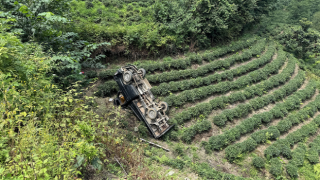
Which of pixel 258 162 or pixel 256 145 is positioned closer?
pixel 258 162

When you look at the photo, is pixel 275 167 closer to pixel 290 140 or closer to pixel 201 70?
pixel 290 140

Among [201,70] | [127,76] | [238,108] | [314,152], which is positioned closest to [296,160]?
[314,152]

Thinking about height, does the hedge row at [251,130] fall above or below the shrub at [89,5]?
below

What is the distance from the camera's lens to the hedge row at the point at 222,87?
10.2 meters

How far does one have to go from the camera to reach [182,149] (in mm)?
7926

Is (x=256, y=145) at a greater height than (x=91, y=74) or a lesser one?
lesser

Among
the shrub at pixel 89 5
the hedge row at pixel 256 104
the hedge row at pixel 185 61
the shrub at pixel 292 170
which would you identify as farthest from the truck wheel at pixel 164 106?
the shrub at pixel 89 5

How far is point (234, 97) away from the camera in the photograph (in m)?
11.5

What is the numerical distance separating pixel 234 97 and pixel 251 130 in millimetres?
2485

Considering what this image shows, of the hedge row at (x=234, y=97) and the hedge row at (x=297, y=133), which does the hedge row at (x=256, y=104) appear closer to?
the hedge row at (x=234, y=97)

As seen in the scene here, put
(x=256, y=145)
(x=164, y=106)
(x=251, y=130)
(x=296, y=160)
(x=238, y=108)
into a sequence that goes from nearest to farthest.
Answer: (x=164, y=106) < (x=296, y=160) < (x=256, y=145) < (x=251, y=130) < (x=238, y=108)

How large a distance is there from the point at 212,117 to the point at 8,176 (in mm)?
9752

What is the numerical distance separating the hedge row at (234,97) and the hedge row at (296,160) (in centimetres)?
430

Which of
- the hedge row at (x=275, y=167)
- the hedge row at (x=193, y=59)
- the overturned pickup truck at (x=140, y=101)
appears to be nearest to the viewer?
the overturned pickup truck at (x=140, y=101)
